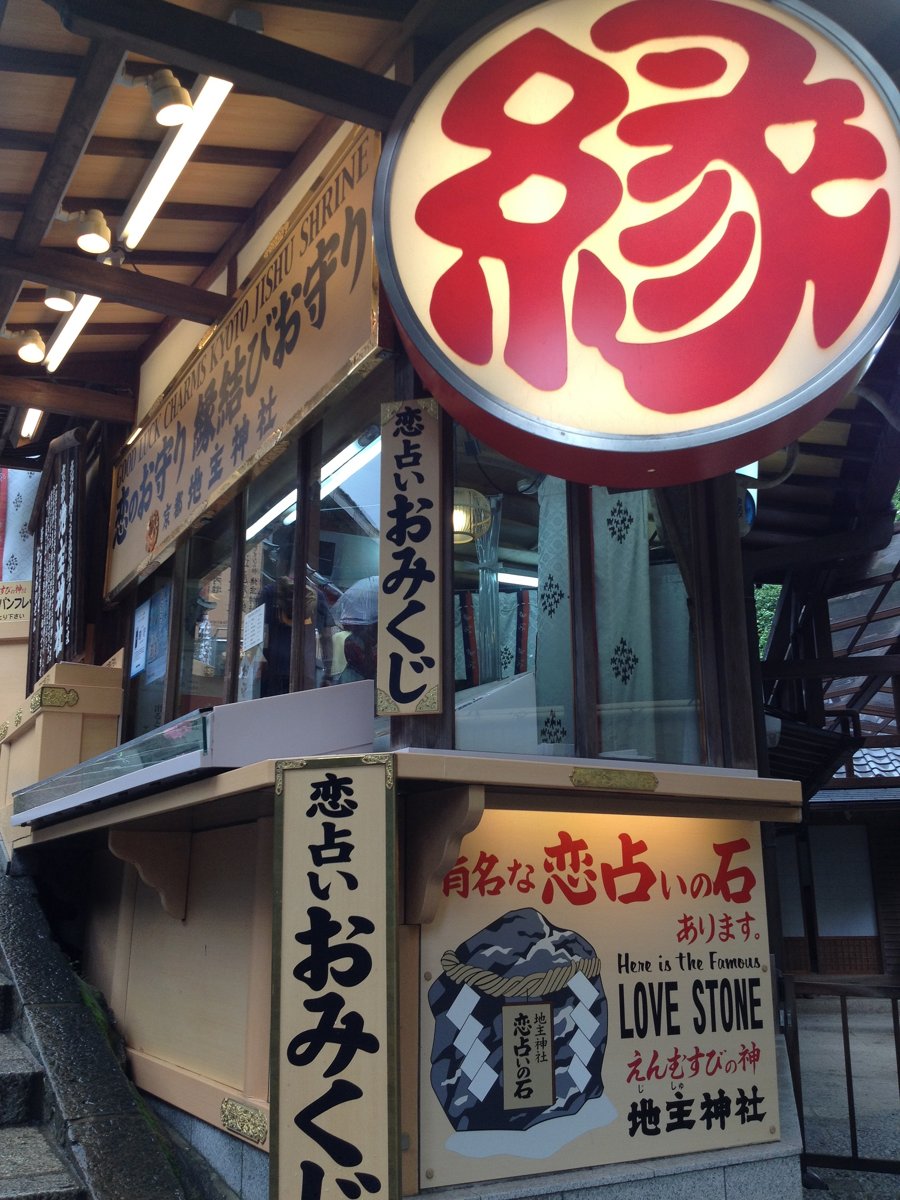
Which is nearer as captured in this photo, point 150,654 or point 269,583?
point 269,583

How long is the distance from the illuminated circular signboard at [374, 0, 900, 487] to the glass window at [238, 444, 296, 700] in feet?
8.81

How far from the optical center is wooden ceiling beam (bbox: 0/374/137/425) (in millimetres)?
9719

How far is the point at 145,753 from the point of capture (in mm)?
5695

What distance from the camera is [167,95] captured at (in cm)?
569

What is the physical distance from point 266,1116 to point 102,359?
811cm

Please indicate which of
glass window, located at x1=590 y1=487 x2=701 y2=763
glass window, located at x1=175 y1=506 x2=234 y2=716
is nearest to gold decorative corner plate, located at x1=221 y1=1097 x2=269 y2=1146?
glass window, located at x1=590 y1=487 x2=701 y2=763

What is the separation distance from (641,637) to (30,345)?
6.02 metres

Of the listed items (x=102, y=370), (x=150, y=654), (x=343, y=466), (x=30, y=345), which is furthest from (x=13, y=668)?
(x=343, y=466)

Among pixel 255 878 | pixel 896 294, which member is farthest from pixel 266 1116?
pixel 896 294

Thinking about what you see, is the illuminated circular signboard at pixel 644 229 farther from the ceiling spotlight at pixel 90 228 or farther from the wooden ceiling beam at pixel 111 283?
the wooden ceiling beam at pixel 111 283

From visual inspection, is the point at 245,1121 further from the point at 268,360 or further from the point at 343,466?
the point at 268,360

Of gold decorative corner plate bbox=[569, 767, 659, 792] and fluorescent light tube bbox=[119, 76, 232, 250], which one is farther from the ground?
fluorescent light tube bbox=[119, 76, 232, 250]

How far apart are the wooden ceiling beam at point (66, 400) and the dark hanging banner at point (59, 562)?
3.28ft

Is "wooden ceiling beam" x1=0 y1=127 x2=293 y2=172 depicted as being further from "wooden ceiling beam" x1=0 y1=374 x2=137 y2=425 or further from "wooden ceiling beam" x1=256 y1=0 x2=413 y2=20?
"wooden ceiling beam" x1=0 y1=374 x2=137 y2=425
